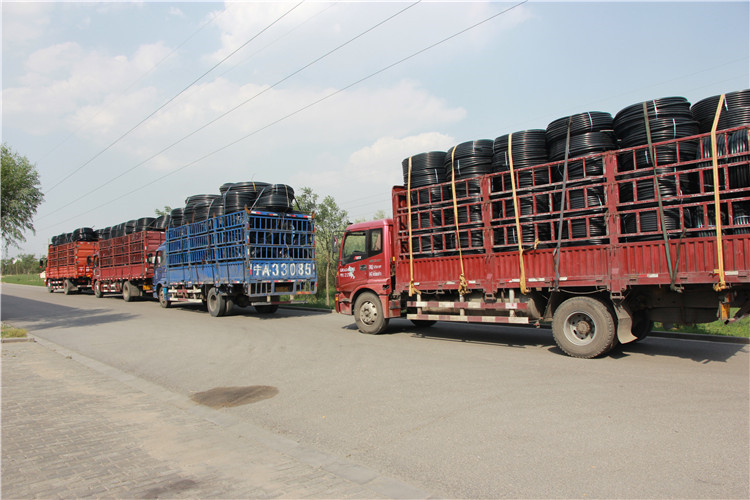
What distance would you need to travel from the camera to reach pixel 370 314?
11523 mm

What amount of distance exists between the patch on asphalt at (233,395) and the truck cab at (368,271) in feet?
16.1

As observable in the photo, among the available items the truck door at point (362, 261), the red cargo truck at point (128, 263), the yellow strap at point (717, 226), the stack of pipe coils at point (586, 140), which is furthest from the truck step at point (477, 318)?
the red cargo truck at point (128, 263)

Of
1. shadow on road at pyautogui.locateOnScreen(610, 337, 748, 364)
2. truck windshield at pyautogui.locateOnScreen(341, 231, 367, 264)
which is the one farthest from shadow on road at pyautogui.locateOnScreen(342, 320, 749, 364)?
truck windshield at pyautogui.locateOnScreen(341, 231, 367, 264)

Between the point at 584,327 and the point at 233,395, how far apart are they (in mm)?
5614

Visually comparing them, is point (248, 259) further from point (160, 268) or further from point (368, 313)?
point (160, 268)

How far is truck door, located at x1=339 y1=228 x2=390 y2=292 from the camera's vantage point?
11320 millimetres

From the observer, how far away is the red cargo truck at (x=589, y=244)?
6711 mm

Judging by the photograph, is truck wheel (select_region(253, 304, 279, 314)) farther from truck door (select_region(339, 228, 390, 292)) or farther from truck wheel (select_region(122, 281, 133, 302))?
truck wheel (select_region(122, 281, 133, 302))

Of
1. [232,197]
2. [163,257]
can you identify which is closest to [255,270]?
[232,197]

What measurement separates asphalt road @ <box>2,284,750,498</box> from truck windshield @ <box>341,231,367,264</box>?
2094 millimetres

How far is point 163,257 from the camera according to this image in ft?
68.0

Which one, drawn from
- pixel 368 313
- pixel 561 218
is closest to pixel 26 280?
pixel 368 313

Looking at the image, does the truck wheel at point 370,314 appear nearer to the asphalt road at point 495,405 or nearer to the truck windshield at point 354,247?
the asphalt road at point 495,405

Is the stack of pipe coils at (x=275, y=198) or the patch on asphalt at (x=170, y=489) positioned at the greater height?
the stack of pipe coils at (x=275, y=198)
